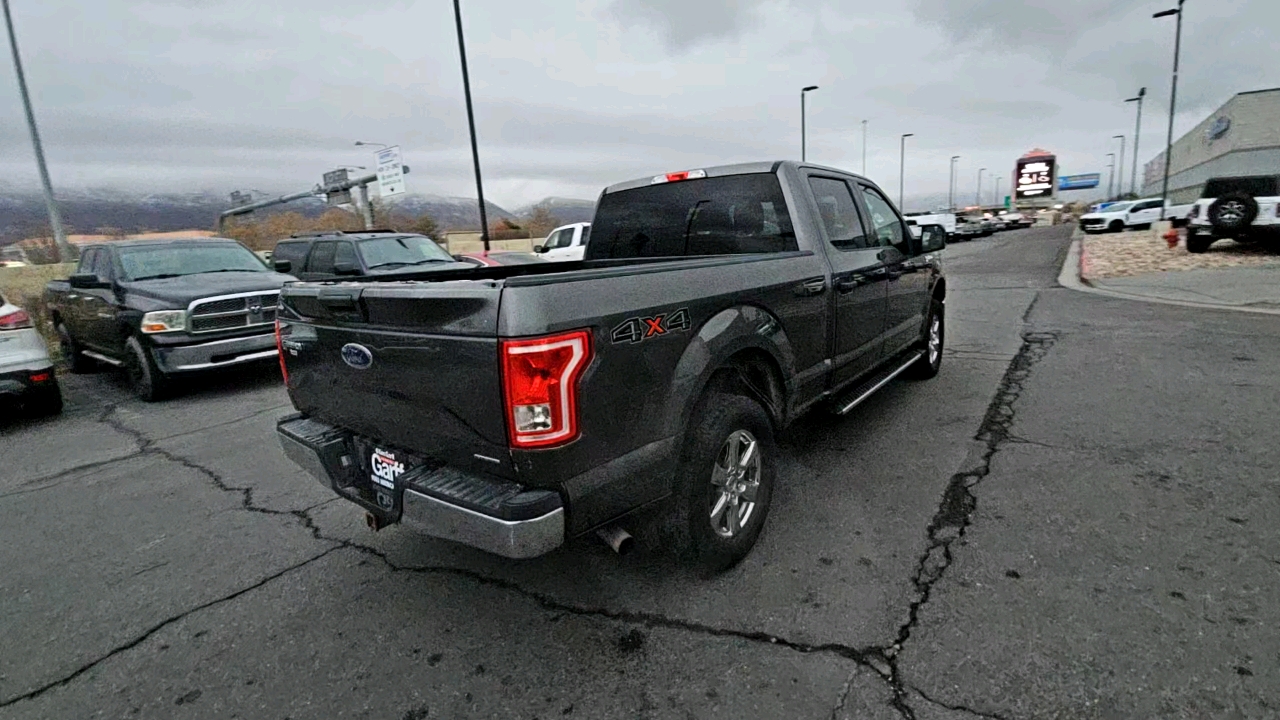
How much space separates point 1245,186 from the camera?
13961 millimetres

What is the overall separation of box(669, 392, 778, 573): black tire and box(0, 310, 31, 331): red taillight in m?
6.68

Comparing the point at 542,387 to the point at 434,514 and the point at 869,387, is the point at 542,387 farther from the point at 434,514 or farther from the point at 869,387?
the point at 869,387

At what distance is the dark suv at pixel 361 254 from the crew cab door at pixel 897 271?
696 centimetres

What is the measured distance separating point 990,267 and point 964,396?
14929 mm

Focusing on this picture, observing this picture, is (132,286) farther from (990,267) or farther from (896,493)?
(990,267)

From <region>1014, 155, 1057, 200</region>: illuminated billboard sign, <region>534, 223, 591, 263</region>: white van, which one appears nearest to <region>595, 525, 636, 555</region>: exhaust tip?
<region>534, 223, 591, 263</region>: white van

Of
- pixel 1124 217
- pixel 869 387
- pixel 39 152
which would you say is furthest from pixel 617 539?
pixel 1124 217

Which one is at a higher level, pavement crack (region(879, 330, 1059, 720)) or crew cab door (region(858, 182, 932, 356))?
crew cab door (region(858, 182, 932, 356))

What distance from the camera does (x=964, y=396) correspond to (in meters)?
5.54

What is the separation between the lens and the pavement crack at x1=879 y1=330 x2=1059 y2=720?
2.35 meters

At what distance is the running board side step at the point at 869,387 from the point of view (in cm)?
399

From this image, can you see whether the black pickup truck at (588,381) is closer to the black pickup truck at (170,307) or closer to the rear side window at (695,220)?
the rear side window at (695,220)

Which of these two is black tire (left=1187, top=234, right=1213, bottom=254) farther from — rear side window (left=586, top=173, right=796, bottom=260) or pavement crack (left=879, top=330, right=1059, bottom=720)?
rear side window (left=586, top=173, right=796, bottom=260)

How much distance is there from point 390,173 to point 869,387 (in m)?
44.7
